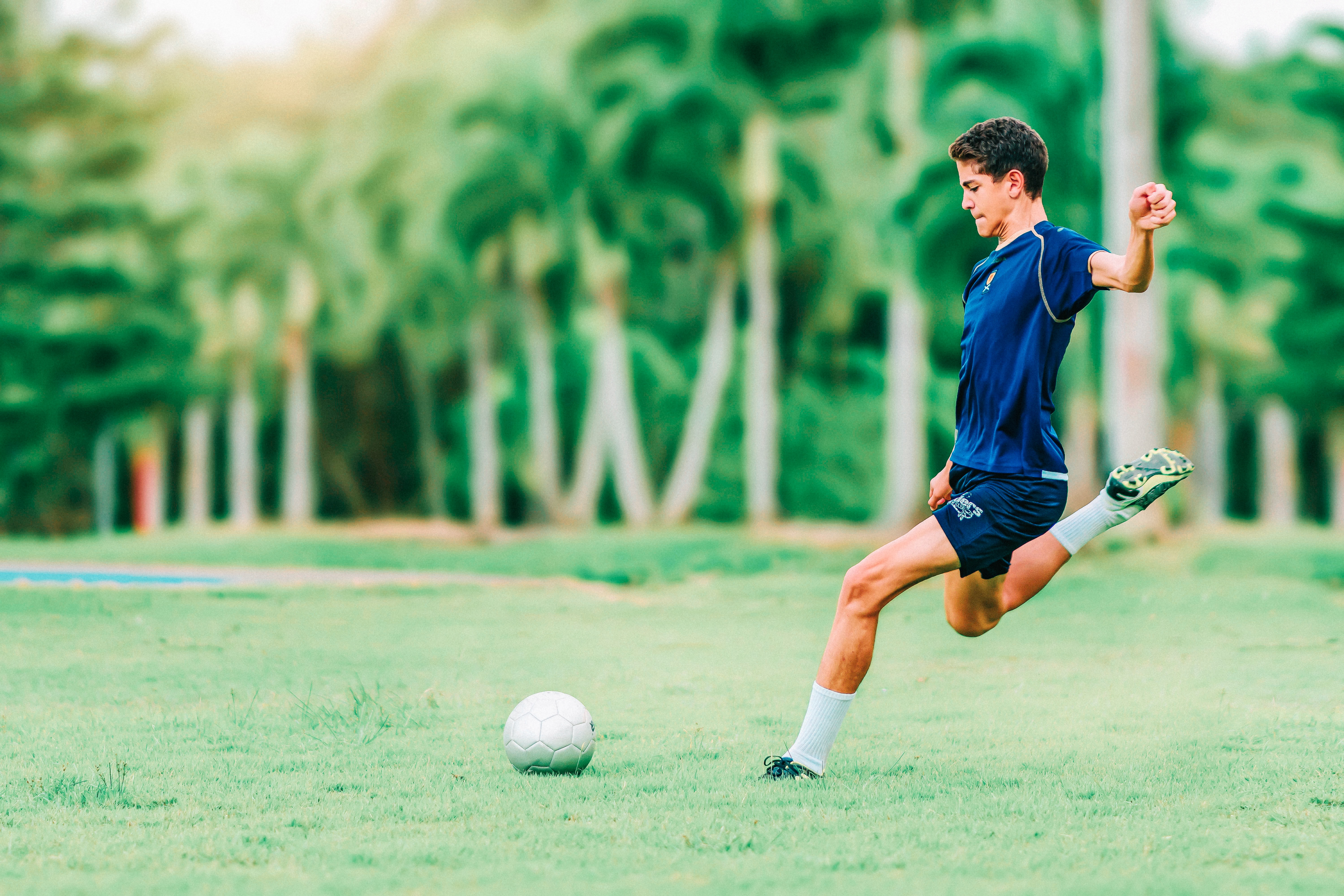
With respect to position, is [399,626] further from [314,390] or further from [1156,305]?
[314,390]

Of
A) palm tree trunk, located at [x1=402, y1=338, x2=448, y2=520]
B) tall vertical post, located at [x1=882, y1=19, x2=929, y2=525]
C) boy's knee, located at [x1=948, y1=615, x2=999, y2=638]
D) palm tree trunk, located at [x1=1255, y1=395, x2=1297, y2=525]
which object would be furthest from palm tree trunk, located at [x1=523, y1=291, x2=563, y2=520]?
boy's knee, located at [x1=948, y1=615, x2=999, y2=638]

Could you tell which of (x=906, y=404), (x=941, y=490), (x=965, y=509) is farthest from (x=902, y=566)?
(x=906, y=404)

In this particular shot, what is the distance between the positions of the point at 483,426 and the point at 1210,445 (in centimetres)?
1911

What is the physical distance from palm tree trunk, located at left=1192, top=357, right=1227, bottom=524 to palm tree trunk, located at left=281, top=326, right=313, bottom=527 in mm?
21655

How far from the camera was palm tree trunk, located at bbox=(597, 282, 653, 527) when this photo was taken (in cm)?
2739

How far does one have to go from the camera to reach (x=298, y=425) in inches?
1454

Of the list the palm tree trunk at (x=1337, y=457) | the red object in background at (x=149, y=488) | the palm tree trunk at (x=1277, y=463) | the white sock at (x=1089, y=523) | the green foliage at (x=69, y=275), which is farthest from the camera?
the red object in background at (x=149, y=488)

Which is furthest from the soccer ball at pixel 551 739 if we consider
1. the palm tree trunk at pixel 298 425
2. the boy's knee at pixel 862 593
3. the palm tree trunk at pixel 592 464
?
the palm tree trunk at pixel 298 425

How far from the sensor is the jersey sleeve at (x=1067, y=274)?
5.21m

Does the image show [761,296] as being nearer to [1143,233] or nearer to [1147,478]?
[1147,478]

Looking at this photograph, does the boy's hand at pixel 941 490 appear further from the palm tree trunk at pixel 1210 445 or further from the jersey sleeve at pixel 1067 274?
the palm tree trunk at pixel 1210 445

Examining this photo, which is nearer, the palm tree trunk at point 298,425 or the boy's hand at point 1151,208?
the boy's hand at point 1151,208

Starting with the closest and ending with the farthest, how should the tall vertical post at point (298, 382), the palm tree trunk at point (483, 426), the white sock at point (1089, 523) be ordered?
the white sock at point (1089, 523), the palm tree trunk at point (483, 426), the tall vertical post at point (298, 382)

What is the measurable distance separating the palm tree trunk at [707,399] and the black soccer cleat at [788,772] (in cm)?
2229
